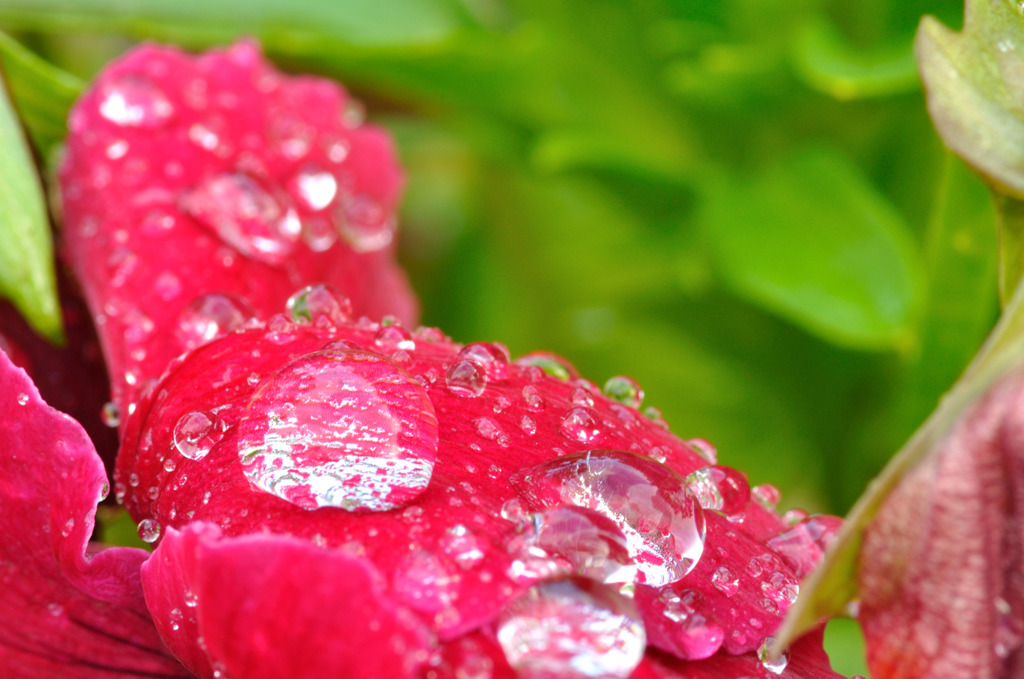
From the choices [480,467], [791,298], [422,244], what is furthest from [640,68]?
[480,467]

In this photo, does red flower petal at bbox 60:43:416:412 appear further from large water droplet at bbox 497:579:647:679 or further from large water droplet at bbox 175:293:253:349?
large water droplet at bbox 497:579:647:679

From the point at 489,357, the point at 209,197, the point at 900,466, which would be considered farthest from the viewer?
the point at 209,197

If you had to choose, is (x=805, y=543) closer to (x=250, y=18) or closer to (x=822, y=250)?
(x=822, y=250)

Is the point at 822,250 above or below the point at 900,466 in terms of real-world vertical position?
below

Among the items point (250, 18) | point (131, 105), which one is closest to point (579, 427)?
point (131, 105)

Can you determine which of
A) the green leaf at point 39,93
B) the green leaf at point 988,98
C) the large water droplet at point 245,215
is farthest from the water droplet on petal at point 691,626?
the green leaf at point 39,93

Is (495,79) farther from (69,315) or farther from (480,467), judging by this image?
(480,467)

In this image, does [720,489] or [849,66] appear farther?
[849,66]
